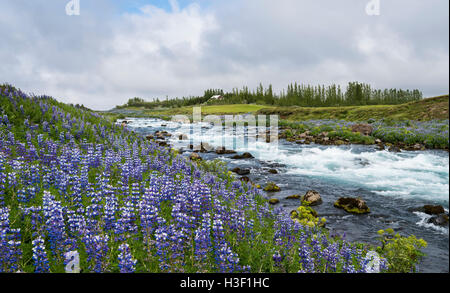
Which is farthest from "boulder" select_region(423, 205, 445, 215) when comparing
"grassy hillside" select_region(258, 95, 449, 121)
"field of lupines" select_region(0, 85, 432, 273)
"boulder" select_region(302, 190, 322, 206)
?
"grassy hillside" select_region(258, 95, 449, 121)

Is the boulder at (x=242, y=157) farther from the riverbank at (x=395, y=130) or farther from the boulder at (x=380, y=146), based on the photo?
the boulder at (x=380, y=146)

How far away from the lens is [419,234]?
1010 centimetres

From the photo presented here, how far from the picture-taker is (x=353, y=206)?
1224cm

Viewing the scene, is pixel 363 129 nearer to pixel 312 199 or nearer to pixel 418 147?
pixel 418 147

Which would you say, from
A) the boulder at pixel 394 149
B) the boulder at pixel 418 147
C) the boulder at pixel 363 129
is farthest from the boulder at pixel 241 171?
the boulder at pixel 363 129

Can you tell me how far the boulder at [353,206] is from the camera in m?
12.1

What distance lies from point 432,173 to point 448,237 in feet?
32.6

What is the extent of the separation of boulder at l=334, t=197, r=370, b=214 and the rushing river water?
0.28m

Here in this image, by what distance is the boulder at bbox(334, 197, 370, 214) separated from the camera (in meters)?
12.1

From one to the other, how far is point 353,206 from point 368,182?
5.15m

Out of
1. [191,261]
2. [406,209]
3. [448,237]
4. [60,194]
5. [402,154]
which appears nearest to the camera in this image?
[191,261]

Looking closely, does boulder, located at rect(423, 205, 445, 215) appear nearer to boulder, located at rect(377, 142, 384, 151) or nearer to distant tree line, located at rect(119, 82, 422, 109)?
boulder, located at rect(377, 142, 384, 151)
